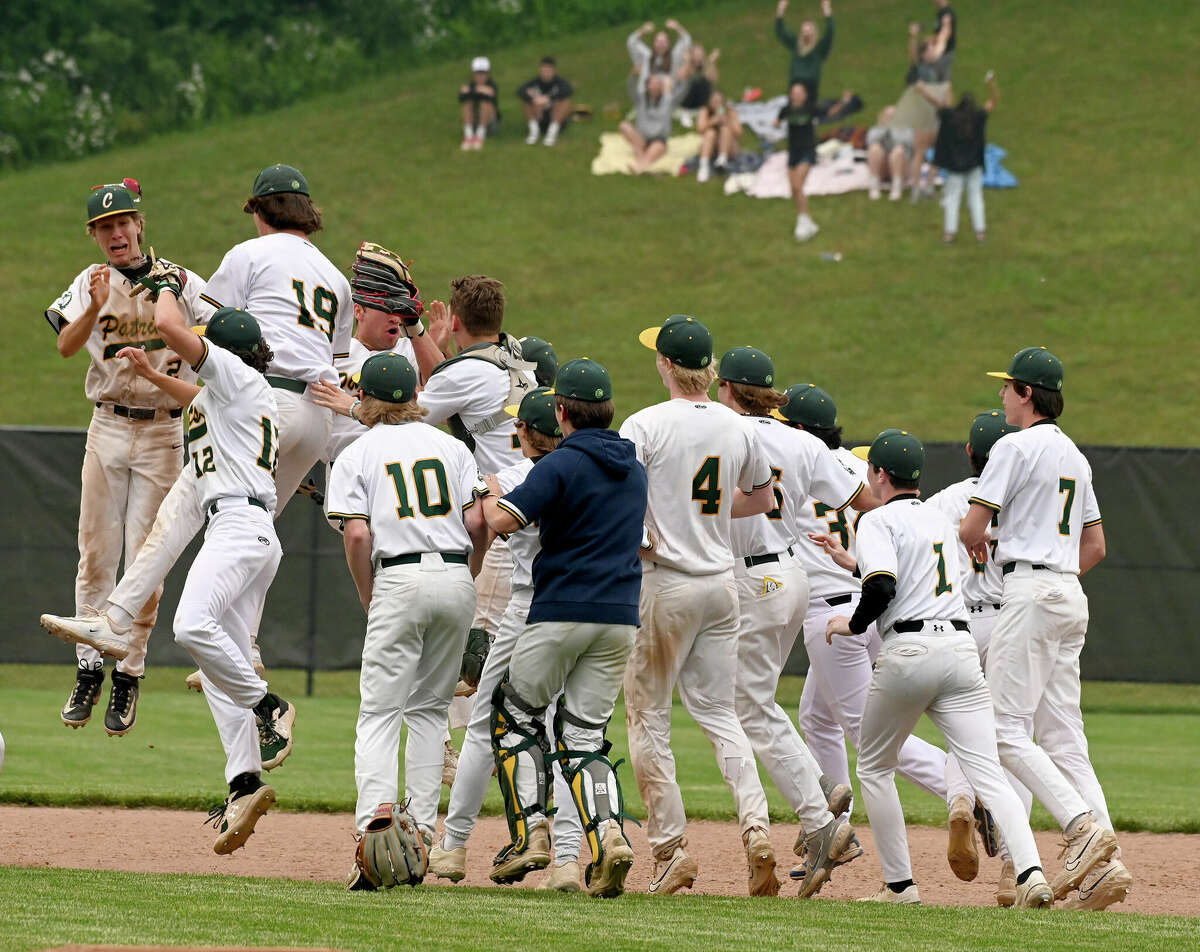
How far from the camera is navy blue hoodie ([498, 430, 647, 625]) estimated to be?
22.2 ft

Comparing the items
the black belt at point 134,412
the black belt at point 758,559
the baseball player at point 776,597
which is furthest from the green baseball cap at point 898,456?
the black belt at point 134,412

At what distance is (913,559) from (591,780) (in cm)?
180

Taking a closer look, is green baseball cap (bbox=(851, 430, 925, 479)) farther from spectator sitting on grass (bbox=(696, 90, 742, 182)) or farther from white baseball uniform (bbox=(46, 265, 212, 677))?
spectator sitting on grass (bbox=(696, 90, 742, 182))

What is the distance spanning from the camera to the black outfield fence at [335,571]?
15.8m

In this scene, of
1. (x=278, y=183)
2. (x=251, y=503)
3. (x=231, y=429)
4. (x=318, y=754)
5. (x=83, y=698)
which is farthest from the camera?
(x=318, y=754)

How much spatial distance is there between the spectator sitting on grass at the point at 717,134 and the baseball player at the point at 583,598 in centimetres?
2251

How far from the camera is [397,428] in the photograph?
277 inches

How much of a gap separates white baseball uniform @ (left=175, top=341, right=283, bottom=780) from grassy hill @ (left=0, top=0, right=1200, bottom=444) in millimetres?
15125

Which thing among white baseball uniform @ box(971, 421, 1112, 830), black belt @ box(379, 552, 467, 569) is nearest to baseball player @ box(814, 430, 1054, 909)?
white baseball uniform @ box(971, 421, 1112, 830)

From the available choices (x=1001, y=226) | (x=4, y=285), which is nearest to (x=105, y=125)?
(x=4, y=285)

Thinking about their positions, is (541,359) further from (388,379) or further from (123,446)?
(123,446)

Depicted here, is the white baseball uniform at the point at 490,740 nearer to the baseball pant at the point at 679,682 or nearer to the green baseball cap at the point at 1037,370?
the baseball pant at the point at 679,682

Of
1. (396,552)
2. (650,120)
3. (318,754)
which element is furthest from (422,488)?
(650,120)

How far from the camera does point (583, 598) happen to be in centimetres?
679
